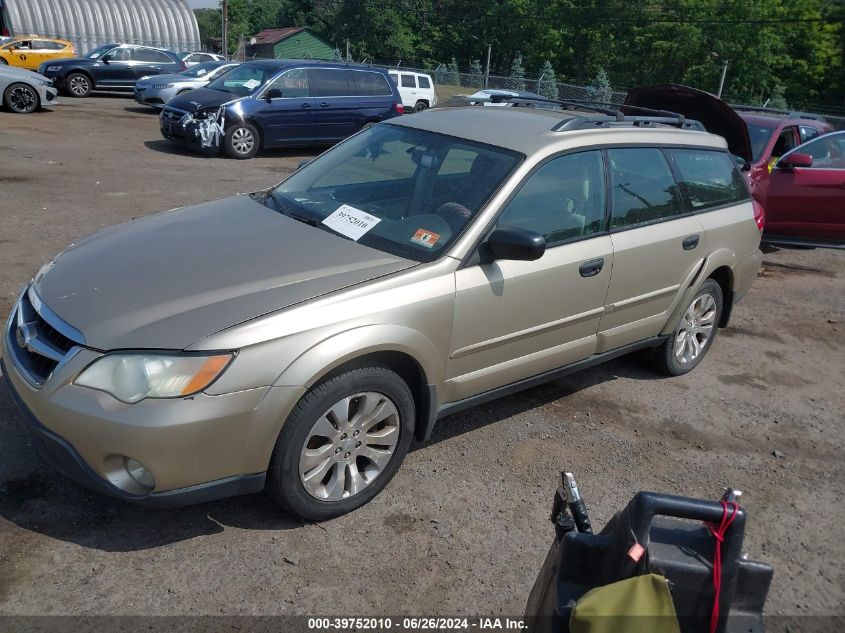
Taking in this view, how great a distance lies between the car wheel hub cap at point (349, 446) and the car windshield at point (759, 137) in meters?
7.40

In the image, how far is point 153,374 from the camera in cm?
288

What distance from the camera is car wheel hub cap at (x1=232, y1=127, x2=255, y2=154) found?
1348cm

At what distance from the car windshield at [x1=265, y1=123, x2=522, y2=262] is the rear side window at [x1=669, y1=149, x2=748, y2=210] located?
1565mm

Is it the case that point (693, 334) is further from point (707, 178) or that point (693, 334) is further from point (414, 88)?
point (414, 88)

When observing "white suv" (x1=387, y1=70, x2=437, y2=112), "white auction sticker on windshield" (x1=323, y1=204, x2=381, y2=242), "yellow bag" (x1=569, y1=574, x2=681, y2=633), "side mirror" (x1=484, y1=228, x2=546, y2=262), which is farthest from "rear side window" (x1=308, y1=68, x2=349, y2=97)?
"yellow bag" (x1=569, y1=574, x2=681, y2=633)

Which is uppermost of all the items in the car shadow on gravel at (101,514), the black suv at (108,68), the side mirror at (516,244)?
the side mirror at (516,244)

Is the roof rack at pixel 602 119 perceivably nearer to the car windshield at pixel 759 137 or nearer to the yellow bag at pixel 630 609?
the yellow bag at pixel 630 609

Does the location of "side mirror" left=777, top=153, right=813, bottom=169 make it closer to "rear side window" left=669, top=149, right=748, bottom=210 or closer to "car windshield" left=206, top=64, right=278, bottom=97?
"rear side window" left=669, top=149, right=748, bottom=210

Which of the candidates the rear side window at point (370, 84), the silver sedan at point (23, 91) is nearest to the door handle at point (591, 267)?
the rear side window at point (370, 84)

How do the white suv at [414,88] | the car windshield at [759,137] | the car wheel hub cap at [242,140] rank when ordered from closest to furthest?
1. the car windshield at [759,137]
2. the car wheel hub cap at [242,140]
3. the white suv at [414,88]

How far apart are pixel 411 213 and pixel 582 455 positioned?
165cm

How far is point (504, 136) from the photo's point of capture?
416cm

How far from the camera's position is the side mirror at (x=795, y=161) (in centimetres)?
860

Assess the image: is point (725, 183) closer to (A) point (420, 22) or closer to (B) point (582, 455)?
(B) point (582, 455)
